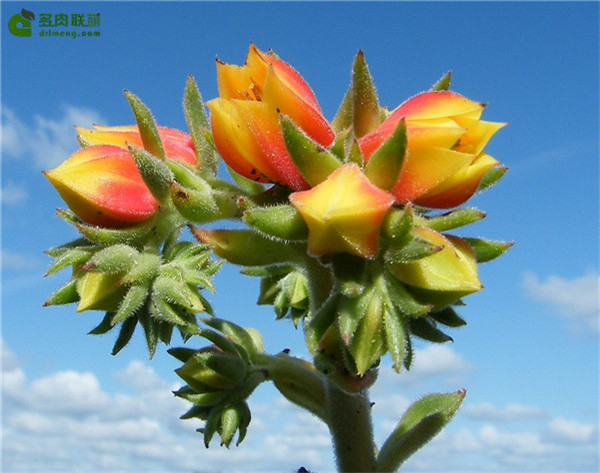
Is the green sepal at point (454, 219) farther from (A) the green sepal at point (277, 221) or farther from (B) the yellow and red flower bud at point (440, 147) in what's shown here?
(A) the green sepal at point (277, 221)

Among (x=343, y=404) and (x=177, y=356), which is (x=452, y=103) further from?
(x=177, y=356)

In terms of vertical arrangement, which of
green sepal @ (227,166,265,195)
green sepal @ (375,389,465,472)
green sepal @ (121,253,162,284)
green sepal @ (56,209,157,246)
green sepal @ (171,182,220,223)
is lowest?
green sepal @ (375,389,465,472)

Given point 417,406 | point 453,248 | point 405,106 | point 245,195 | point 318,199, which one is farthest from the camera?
point 417,406

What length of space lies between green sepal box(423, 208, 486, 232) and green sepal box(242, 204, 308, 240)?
1.43 ft

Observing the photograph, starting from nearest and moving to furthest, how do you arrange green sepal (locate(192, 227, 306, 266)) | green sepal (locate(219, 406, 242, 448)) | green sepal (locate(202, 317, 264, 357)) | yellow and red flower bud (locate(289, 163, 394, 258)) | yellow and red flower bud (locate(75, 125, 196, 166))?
A: yellow and red flower bud (locate(289, 163, 394, 258)), green sepal (locate(192, 227, 306, 266)), yellow and red flower bud (locate(75, 125, 196, 166)), green sepal (locate(219, 406, 242, 448)), green sepal (locate(202, 317, 264, 357))

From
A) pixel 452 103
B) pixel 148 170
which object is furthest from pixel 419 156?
pixel 148 170

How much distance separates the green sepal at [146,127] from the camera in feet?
9.80

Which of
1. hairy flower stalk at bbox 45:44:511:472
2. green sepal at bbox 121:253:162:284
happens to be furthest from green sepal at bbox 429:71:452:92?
green sepal at bbox 121:253:162:284

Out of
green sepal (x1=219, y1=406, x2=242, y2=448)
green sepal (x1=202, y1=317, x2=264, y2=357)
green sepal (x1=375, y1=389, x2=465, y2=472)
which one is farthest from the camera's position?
green sepal (x1=202, y1=317, x2=264, y2=357)

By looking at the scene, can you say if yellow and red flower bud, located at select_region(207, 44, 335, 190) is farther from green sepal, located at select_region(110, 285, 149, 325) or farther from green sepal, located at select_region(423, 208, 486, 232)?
green sepal, located at select_region(110, 285, 149, 325)

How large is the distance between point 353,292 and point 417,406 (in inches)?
46.1

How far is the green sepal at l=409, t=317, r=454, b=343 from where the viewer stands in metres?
2.73

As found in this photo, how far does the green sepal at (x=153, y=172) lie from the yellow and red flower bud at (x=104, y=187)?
0.19 feet

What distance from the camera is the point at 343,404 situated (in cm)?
317
